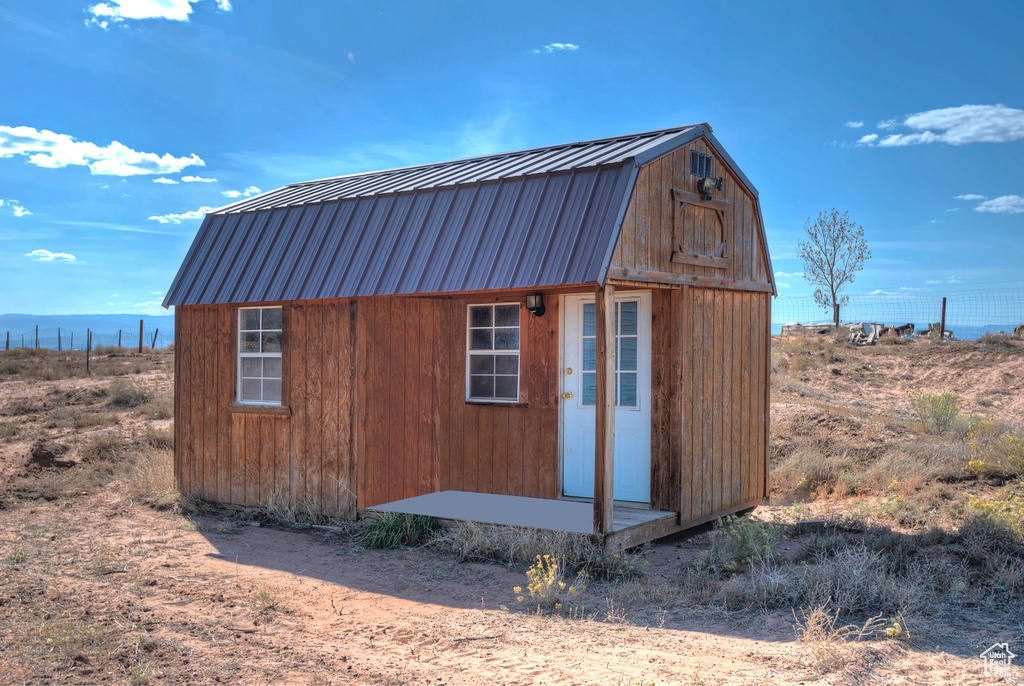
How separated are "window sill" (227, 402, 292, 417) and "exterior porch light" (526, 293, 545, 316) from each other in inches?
125

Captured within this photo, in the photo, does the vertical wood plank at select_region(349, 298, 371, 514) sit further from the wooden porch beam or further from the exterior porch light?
the wooden porch beam

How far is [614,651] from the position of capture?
4.71 meters

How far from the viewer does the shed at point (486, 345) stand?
7.65 metres

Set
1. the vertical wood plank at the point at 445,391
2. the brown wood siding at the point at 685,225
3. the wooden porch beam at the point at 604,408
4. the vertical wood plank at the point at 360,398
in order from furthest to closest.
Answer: the vertical wood plank at the point at 445,391 → the vertical wood plank at the point at 360,398 → the brown wood siding at the point at 685,225 → the wooden porch beam at the point at 604,408

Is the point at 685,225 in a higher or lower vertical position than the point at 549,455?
higher

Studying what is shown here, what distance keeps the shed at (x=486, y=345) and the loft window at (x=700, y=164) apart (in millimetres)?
33

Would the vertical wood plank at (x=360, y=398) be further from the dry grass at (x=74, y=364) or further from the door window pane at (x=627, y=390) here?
the dry grass at (x=74, y=364)

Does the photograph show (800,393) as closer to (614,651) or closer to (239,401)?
(239,401)

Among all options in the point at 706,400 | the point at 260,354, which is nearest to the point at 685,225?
the point at 706,400

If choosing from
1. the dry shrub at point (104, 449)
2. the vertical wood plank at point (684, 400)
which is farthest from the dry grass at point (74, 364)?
the vertical wood plank at point (684, 400)

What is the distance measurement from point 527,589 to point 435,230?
12.7ft

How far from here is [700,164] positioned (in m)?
8.41

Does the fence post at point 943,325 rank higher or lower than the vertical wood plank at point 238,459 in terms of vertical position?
higher

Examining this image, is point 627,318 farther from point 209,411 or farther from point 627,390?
point 209,411
